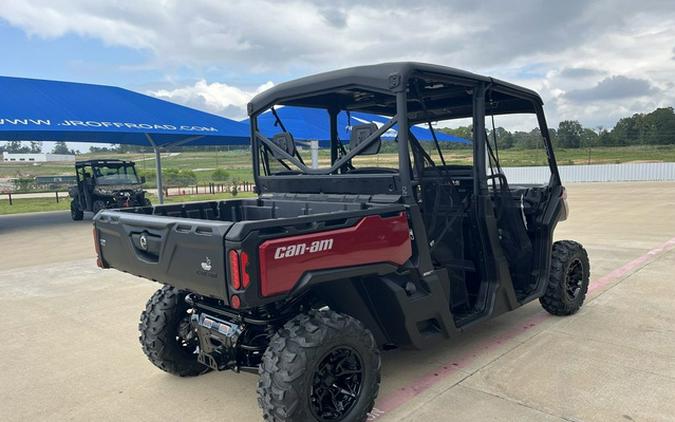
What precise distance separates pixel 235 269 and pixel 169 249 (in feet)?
1.89

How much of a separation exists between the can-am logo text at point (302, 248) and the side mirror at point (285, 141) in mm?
1352

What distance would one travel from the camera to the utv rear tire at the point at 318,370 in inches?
98.6

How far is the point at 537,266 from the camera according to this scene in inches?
170

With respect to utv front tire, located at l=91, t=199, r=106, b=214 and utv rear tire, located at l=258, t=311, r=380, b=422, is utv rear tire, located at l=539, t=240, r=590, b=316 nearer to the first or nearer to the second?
utv rear tire, located at l=258, t=311, r=380, b=422

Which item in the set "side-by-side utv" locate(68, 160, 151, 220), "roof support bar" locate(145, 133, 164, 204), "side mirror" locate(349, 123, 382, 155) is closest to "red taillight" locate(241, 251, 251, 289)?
"side mirror" locate(349, 123, 382, 155)

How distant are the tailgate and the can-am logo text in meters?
0.26

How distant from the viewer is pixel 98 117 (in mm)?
15328

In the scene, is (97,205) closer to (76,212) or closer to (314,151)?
(76,212)

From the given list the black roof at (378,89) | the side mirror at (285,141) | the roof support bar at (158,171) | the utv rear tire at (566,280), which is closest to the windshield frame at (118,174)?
the roof support bar at (158,171)

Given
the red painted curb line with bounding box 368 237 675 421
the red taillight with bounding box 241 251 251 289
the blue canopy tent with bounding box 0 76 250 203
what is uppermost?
the blue canopy tent with bounding box 0 76 250 203

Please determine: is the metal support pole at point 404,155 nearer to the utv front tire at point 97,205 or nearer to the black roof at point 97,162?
the utv front tire at point 97,205

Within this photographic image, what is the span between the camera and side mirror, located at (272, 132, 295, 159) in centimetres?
379

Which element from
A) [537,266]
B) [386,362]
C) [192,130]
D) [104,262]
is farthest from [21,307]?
[192,130]

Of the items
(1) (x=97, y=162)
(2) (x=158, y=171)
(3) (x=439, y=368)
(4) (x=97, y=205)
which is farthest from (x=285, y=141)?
(2) (x=158, y=171)
